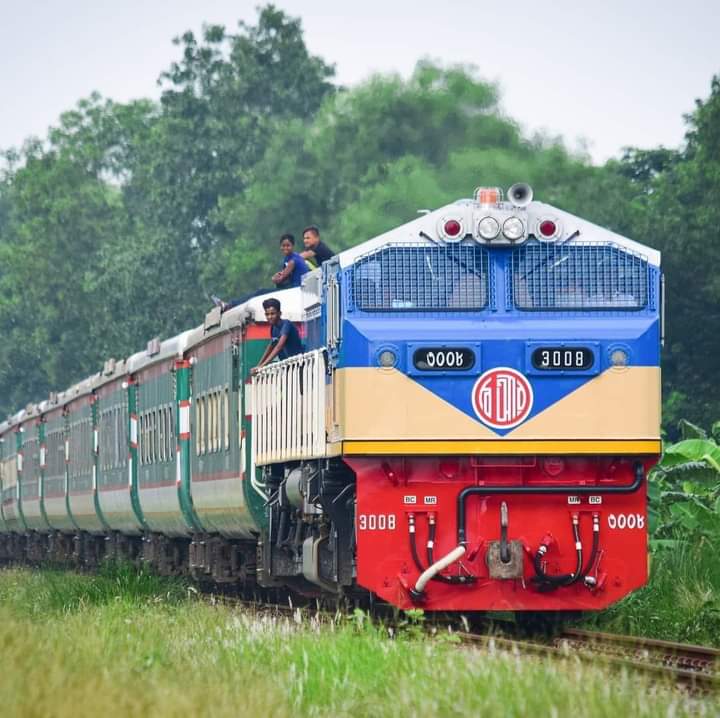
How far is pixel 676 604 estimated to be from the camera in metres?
16.2

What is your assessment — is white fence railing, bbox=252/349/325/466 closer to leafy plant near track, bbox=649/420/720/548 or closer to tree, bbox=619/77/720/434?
leafy plant near track, bbox=649/420/720/548

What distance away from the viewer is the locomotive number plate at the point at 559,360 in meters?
15.2

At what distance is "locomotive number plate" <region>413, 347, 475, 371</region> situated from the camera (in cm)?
1506

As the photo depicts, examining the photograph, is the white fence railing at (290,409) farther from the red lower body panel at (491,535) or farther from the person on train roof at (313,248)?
the person on train roof at (313,248)

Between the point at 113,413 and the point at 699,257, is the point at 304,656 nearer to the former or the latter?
the point at 113,413

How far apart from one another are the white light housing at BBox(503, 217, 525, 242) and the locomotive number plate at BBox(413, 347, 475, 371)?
3.33ft

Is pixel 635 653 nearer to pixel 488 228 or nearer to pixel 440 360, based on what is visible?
pixel 440 360

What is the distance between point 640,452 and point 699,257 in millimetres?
35169

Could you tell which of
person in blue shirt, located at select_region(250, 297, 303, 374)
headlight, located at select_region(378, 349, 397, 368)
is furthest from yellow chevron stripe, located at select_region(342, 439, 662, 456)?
person in blue shirt, located at select_region(250, 297, 303, 374)

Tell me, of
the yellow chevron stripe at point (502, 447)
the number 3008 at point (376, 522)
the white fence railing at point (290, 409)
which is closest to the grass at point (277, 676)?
the number 3008 at point (376, 522)

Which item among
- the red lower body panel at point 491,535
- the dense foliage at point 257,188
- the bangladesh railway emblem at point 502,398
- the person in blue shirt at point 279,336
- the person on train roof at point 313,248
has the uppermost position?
the dense foliage at point 257,188

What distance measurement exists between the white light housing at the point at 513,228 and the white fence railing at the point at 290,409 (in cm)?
175

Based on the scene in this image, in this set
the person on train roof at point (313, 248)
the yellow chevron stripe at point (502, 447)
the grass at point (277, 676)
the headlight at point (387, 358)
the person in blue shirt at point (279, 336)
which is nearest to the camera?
the grass at point (277, 676)

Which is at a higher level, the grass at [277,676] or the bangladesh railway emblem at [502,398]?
the bangladesh railway emblem at [502,398]
